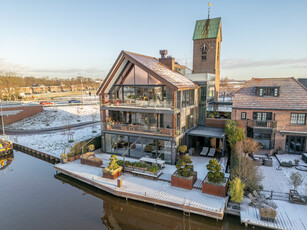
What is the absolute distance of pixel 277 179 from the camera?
15930 mm

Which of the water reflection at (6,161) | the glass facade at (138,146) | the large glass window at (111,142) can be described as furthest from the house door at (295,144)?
the water reflection at (6,161)

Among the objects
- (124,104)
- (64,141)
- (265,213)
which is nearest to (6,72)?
(64,141)

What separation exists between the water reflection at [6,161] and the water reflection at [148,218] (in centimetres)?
1332

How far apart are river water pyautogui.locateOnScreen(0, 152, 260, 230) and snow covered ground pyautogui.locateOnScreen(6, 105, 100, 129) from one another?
65.9ft

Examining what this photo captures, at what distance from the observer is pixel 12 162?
900 inches

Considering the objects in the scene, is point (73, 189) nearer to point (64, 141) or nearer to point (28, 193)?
point (28, 193)

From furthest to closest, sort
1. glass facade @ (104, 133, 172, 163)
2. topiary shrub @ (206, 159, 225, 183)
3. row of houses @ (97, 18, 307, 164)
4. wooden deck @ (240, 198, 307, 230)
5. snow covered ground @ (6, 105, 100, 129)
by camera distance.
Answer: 1. snow covered ground @ (6, 105, 100, 129)
2. row of houses @ (97, 18, 307, 164)
3. glass facade @ (104, 133, 172, 163)
4. topiary shrub @ (206, 159, 225, 183)
5. wooden deck @ (240, 198, 307, 230)

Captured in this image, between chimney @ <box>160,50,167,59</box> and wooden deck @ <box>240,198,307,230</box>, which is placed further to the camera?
chimney @ <box>160,50,167,59</box>

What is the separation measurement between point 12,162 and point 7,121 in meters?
19.5

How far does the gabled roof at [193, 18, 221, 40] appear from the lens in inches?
1097

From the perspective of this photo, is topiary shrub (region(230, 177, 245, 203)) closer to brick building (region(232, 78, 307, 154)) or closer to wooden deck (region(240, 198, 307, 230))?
wooden deck (region(240, 198, 307, 230))

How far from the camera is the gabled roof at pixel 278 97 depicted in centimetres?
2077

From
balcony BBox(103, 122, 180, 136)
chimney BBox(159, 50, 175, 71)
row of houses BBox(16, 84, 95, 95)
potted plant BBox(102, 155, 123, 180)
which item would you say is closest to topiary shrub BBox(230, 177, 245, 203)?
balcony BBox(103, 122, 180, 136)

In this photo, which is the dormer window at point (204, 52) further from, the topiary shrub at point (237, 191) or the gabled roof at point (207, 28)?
the topiary shrub at point (237, 191)
